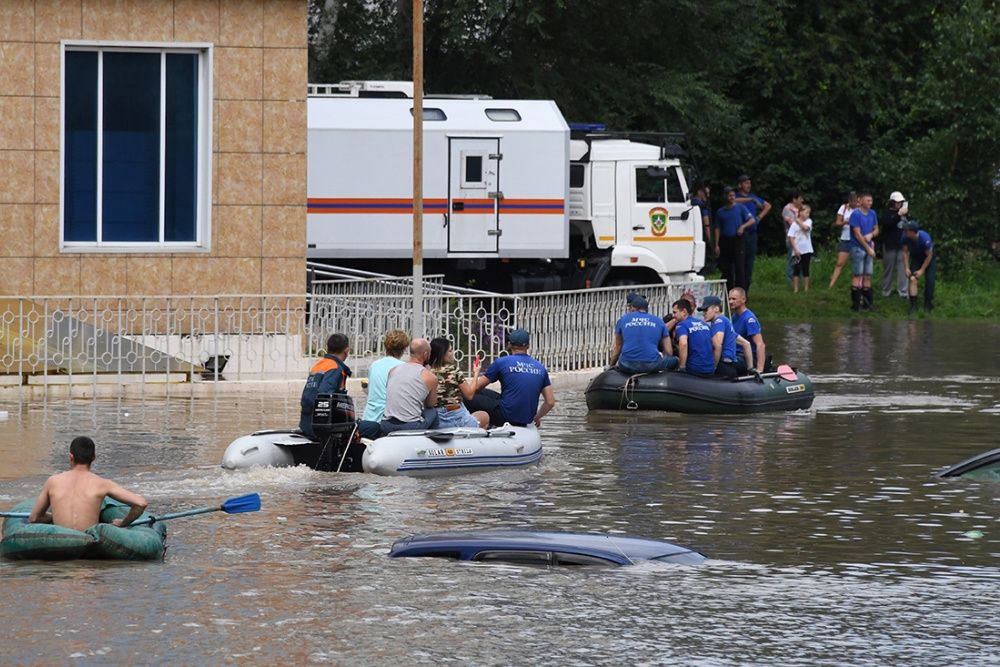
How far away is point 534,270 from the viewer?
33312mm

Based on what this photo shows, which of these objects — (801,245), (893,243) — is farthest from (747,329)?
(801,245)

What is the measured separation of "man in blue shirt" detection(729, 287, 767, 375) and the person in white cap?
601 inches

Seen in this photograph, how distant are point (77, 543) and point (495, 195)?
2042 centimetres

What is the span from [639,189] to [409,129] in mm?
4177

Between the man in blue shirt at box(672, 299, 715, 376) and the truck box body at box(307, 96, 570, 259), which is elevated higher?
the truck box body at box(307, 96, 570, 259)

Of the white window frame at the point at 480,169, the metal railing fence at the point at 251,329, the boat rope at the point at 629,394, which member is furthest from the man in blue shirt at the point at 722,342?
the white window frame at the point at 480,169

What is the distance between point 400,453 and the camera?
16.8 meters

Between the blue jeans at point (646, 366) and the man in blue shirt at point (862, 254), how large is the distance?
1560 cm

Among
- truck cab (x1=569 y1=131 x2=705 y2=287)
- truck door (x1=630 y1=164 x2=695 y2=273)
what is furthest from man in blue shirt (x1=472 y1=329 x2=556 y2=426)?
Result: truck door (x1=630 y1=164 x2=695 y2=273)

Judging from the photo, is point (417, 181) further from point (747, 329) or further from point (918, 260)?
point (918, 260)

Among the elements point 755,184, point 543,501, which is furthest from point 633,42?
point 543,501

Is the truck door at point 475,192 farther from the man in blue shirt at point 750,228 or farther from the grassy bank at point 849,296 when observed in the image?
the grassy bank at point 849,296

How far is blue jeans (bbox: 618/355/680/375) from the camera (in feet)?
73.8

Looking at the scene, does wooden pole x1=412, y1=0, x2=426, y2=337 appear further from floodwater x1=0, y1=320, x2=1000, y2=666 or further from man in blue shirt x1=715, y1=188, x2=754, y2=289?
man in blue shirt x1=715, y1=188, x2=754, y2=289
